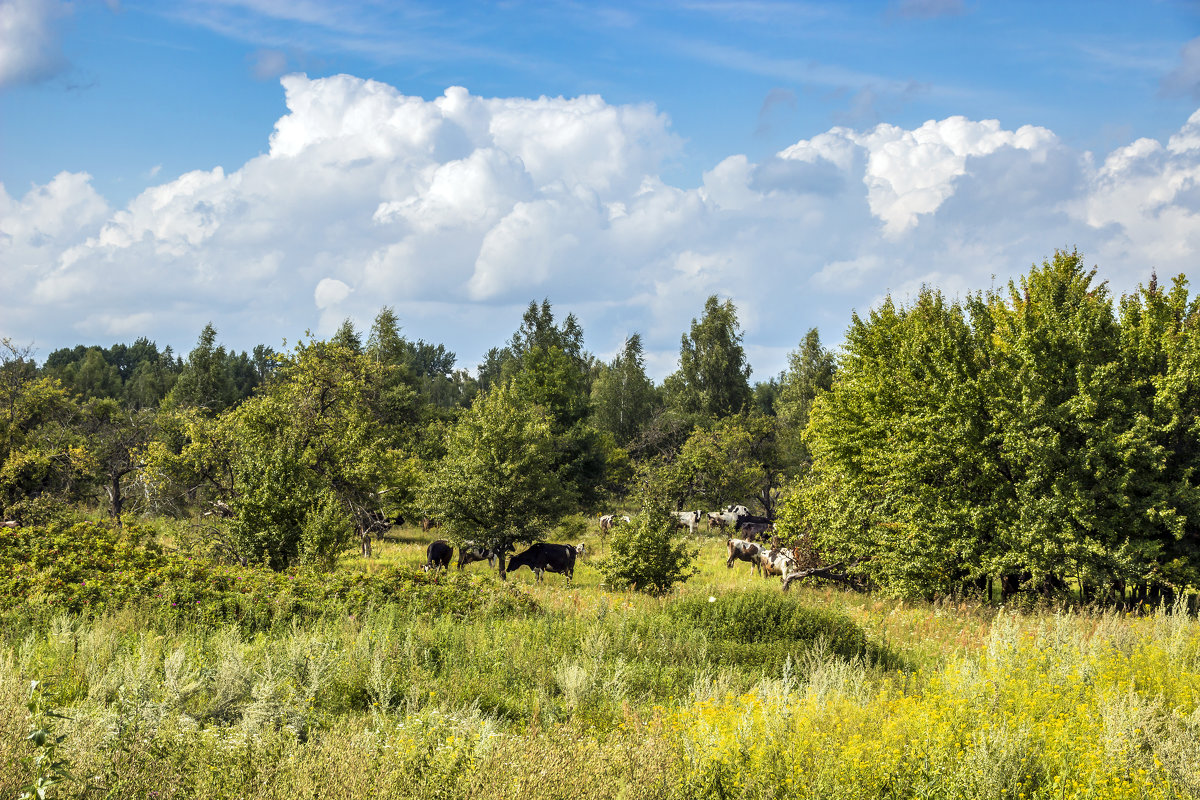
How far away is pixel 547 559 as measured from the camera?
25.9 metres

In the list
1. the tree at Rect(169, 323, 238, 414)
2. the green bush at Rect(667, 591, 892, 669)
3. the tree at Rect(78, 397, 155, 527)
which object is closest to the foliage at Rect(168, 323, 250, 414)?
the tree at Rect(169, 323, 238, 414)

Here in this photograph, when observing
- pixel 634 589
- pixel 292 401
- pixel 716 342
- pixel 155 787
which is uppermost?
pixel 716 342

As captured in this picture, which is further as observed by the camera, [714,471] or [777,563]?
[714,471]

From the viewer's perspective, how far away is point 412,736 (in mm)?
5629

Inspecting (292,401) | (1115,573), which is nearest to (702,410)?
(292,401)

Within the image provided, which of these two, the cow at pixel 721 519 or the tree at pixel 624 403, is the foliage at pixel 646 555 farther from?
the tree at pixel 624 403

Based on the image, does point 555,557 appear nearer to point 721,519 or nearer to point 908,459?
point 908,459

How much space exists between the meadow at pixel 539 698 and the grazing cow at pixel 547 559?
40.2ft

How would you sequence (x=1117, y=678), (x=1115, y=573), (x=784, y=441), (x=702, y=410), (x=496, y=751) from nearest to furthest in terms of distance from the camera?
(x=496, y=751), (x=1117, y=678), (x=1115, y=573), (x=784, y=441), (x=702, y=410)

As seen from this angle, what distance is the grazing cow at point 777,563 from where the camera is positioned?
24.9 m

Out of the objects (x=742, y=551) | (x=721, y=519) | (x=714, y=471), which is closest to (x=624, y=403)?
(x=714, y=471)

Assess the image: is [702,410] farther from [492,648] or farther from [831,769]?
[831,769]

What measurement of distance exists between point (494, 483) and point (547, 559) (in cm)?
340

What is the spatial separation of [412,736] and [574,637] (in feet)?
16.9
